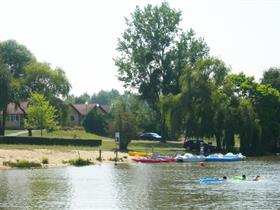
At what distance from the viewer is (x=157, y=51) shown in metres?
102

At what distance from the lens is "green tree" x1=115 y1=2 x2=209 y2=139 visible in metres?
101

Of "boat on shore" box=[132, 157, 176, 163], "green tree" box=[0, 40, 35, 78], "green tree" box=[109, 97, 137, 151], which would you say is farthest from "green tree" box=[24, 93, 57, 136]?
"boat on shore" box=[132, 157, 176, 163]

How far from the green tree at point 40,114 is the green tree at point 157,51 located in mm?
15726

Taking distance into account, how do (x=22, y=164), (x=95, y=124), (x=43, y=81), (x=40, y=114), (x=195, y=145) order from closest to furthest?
Answer: (x=22, y=164) → (x=195, y=145) → (x=40, y=114) → (x=43, y=81) → (x=95, y=124)

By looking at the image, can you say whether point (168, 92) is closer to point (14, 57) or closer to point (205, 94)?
point (205, 94)

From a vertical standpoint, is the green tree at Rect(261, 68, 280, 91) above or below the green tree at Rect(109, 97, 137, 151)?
above

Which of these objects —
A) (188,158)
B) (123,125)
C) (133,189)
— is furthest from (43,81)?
(133,189)

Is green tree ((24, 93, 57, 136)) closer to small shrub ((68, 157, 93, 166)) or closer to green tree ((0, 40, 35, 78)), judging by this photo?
green tree ((0, 40, 35, 78))

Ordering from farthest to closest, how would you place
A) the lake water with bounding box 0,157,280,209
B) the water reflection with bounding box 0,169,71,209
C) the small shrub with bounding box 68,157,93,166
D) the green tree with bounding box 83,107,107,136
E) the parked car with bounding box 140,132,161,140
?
the green tree with bounding box 83,107,107,136
the parked car with bounding box 140,132,161,140
the small shrub with bounding box 68,157,93,166
the lake water with bounding box 0,157,280,209
the water reflection with bounding box 0,169,71,209

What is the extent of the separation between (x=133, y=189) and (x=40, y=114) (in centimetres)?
5435

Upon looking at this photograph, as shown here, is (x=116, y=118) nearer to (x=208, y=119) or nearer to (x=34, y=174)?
(x=208, y=119)

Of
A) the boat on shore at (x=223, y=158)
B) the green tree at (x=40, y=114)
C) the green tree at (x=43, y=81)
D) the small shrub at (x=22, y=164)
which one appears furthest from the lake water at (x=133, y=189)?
the green tree at (x=43, y=81)

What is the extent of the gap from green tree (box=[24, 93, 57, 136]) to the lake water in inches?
1381

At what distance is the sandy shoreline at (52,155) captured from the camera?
197 feet
